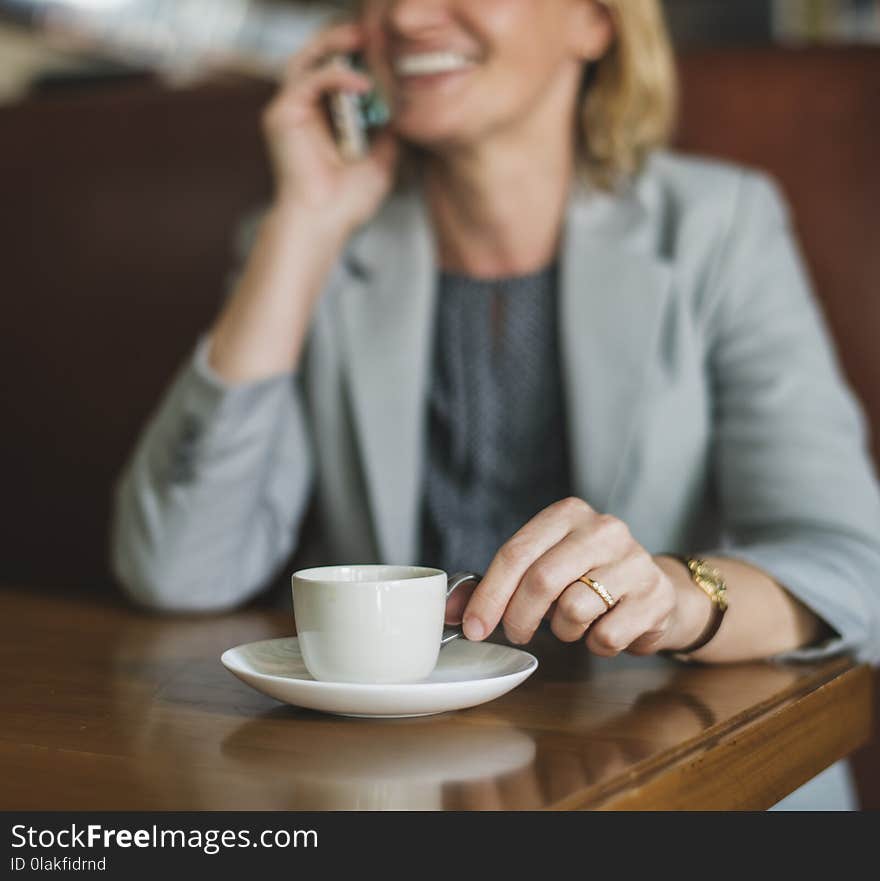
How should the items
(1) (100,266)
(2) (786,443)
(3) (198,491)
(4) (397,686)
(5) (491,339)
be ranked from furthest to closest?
(1) (100,266)
(5) (491,339)
(3) (198,491)
(2) (786,443)
(4) (397,686)

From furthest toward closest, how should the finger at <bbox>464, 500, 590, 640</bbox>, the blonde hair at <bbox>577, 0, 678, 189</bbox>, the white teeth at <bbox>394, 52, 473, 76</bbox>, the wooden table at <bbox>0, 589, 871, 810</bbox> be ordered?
the blonde hair at <bbox>577, 0, 678, 189</bbox>
the white teeth at <bbox>394, 52, 473, 76</bbox>
the finger at <bbox>464, 500, 590, 640</bbox>
the wooden table at <bbox>0, 589, 871, 810</bbox>

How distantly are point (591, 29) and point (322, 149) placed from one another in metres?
0.31

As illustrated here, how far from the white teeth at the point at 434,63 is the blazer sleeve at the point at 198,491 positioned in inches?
13.0

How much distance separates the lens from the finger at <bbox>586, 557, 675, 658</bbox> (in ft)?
2.11

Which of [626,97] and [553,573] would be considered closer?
[553,573]

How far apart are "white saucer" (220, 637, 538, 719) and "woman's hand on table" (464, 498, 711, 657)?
0.02 meters

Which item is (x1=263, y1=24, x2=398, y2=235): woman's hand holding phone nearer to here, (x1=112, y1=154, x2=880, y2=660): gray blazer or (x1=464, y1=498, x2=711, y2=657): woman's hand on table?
(x1=112, y1=154, x2=880, y2=660): gray blazer

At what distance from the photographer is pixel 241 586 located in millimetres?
1125

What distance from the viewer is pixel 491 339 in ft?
3.93

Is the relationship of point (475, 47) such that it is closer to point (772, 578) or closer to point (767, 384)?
point (767, 384)

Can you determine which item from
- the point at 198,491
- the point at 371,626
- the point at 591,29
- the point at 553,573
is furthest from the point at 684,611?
the point at 591,29

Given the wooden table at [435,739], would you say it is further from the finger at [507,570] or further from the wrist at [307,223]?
the wrist at [307,223]

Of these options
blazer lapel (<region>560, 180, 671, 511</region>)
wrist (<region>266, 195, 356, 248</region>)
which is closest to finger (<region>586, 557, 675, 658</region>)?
blazer lapel (<region>560, 180, 671, 511</region>)

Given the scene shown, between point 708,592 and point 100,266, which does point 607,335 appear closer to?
point 708,592
